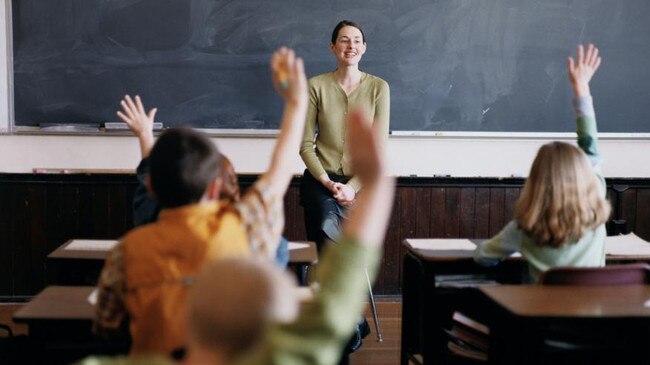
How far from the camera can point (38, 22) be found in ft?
15.8

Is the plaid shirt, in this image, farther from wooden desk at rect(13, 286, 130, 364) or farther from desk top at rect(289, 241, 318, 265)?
desk top at rect(289, 241, 318, 265)

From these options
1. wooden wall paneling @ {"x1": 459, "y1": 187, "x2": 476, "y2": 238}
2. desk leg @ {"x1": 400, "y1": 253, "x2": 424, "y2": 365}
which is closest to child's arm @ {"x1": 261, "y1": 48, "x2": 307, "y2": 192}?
desk leg @ {"x1": 400, "y1": 253, "x2": 424, "y2": 365}

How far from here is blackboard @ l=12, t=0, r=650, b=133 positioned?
15.9 ft

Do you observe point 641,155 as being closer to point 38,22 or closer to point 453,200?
point 453,200

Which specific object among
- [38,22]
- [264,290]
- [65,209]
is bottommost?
[65,209]

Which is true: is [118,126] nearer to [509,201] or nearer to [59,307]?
[509,201]

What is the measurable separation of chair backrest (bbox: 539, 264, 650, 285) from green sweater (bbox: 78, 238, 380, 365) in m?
1.41

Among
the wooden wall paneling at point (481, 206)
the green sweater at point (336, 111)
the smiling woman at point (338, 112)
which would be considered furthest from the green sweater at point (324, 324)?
the wooden wall paneling at point (481, 206)

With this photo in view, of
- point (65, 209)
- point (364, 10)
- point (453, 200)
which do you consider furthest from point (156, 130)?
point (453, 200)

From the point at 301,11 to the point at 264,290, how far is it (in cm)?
411

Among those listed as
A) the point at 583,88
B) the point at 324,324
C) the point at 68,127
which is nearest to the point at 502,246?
the point at 583,88

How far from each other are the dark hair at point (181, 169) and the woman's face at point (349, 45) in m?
2.60

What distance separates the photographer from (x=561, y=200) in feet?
8.56

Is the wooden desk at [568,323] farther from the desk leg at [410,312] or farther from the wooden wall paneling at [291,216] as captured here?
the wooden wall paneling at [291,216]
